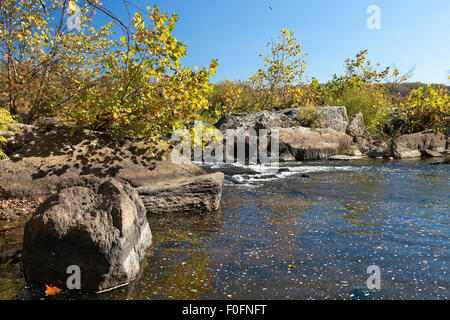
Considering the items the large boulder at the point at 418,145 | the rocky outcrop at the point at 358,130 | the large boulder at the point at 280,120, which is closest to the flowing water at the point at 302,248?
the large boulder at the point at 418,145

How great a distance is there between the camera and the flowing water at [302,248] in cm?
280

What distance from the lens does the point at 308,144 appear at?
13766 mm

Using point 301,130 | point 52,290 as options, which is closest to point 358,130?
point 301,130

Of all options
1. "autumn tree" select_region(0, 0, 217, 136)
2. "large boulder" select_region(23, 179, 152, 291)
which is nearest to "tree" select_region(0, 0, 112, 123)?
"autumn tree" select_region(0, 0, 217, 136)

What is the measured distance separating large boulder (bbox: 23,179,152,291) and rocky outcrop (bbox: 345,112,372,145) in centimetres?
1558

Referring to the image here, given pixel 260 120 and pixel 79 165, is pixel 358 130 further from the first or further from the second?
pixel 79 165

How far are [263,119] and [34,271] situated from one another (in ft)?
42.1

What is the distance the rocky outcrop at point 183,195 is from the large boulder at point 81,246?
83.2 inches

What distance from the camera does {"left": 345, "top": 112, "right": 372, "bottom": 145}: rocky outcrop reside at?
54.1 ft

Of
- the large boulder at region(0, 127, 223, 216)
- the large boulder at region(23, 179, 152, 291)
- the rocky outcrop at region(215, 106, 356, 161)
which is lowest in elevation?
the large boulder at region(23, 179, 152, 291)

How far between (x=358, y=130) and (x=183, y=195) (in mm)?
14104

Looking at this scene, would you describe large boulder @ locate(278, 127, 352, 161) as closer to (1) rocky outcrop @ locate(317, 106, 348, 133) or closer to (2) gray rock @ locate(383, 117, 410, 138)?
(1) rocky outcrop @ locate(317, 106, 348, 133)
